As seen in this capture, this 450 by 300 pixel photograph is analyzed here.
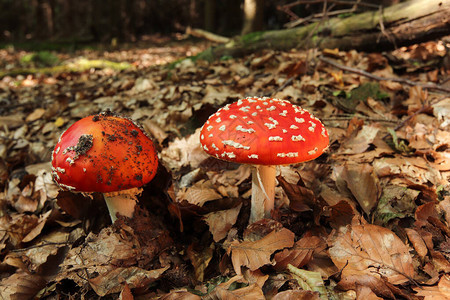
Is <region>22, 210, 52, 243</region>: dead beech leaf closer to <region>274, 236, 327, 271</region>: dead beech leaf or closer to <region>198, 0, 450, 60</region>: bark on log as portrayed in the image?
<region>274, 236, 327, 271</region>: dead beech leaf

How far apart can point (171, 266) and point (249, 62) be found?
3.67 meters

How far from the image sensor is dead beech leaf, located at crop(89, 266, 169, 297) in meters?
1.83

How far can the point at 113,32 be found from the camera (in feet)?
53.2

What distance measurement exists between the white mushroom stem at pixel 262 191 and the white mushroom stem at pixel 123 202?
0.85 m

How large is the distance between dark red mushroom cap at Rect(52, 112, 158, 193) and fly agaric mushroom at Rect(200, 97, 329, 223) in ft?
1.48

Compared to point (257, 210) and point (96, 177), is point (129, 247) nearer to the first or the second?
point (96, 177)

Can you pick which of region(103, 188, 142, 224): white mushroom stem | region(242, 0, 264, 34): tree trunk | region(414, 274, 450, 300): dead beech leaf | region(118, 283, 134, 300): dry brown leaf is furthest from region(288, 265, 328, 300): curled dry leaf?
region(242, 0, 264, 34): tree trunk

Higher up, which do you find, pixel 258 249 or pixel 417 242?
pixel 417 242

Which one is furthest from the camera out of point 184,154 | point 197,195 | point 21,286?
point 184,154

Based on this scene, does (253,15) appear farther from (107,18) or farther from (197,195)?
(107,18)

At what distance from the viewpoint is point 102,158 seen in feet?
6.05

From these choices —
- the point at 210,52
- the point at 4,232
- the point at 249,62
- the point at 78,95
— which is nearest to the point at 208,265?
the point at 4,232

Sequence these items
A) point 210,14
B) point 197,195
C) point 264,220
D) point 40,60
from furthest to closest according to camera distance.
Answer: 1. point 210,14
2. point 40,60
3. point 197,195
4. point 264,220

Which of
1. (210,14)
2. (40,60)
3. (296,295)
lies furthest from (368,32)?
(210,14)
